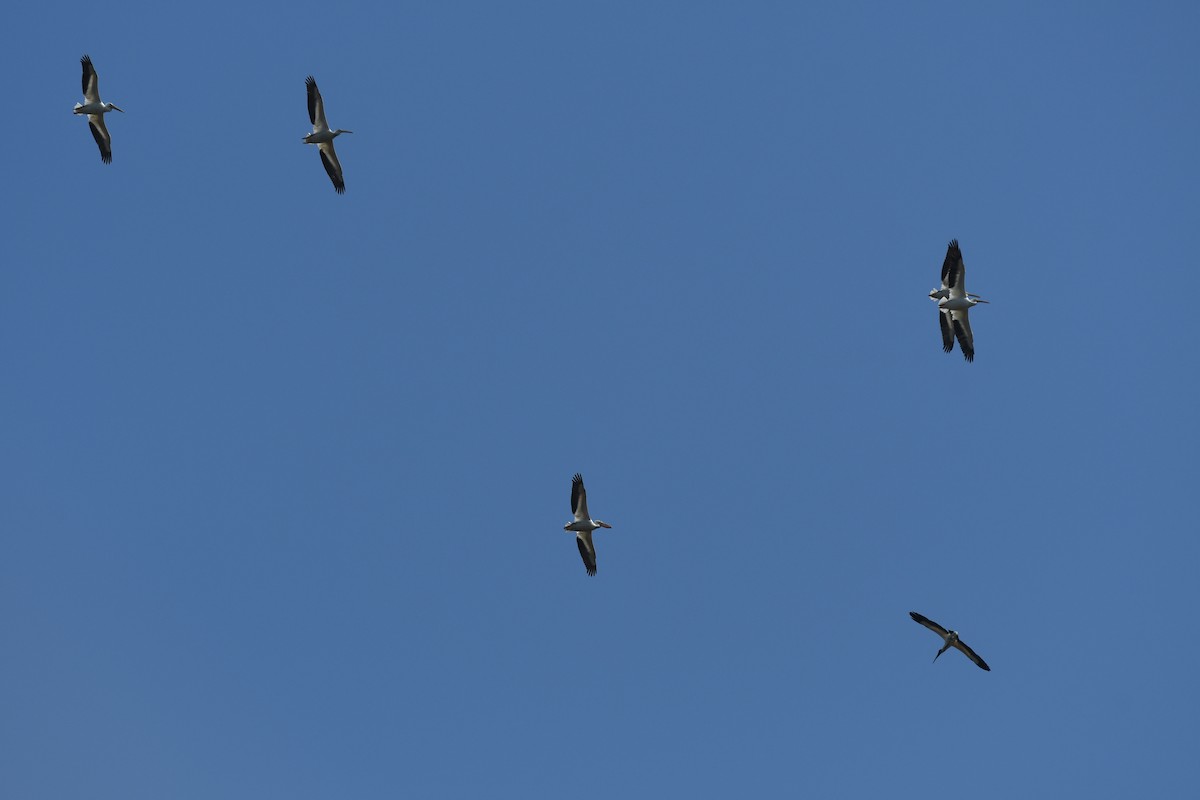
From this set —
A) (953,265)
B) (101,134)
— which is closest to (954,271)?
(953,265)

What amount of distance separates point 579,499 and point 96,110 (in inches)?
926

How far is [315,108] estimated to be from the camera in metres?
47.6

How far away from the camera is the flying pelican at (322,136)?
156ft

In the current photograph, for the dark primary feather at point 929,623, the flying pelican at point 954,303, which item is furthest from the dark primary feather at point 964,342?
the dark primary feather at point 929,623

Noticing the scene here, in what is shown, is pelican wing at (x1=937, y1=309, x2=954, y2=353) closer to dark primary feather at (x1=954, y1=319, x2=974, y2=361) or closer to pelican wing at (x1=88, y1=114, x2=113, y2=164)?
dark primary feather at (x1=954, y1=319, x2=974, y2=361)

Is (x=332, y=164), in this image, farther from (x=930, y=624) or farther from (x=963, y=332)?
(x=930, y=624)


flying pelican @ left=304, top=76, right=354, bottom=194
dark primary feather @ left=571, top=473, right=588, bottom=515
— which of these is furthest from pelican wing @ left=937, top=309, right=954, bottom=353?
flying pelican @ left=304, top=76, right=354, bottom=194

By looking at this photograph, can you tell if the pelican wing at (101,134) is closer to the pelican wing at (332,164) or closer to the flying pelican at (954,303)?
the pelican wing at (332,164)

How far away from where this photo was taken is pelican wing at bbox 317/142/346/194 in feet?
160

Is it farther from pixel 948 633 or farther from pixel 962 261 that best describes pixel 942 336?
pixel 948 633

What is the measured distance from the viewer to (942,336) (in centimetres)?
4625

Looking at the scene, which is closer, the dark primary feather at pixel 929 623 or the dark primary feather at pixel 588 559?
the dark primary feather at pixel 929 623

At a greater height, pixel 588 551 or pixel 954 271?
pixel 954 271

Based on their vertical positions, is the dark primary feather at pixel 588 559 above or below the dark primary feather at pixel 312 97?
below
